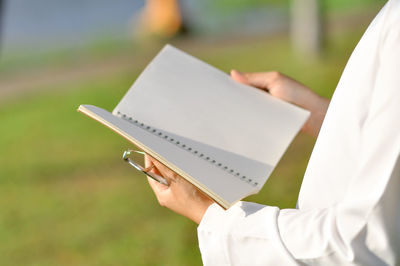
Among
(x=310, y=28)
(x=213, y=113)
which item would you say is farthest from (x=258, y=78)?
(x=310, y=28)

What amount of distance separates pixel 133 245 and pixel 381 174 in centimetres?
303

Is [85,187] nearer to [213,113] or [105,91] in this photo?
[105,91]

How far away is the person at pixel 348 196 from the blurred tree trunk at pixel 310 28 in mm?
6449

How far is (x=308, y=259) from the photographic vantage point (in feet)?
3.93

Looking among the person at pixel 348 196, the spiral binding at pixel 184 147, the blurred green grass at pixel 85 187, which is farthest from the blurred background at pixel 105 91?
the person at pixel 348 196

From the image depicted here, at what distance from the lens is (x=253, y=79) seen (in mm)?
1834

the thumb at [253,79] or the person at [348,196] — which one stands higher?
the thumb at [253,79]

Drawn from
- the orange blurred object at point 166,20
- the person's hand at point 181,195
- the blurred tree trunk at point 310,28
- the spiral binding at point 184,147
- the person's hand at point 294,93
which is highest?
the orange blurred object at point 166,20

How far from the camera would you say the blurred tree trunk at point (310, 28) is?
299 inches

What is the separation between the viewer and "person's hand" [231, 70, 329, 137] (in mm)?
1761

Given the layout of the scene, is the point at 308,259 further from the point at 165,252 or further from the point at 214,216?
the point at 165,252

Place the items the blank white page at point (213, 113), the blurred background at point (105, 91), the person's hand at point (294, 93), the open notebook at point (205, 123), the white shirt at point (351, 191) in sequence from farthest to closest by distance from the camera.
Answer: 1. the blurred background at point (105, 91)
2. the person's hand at point (294, 93)
3. the blank white page at point (213, 113)
4. the open notebook at point (205, 123)
5. the white shirt at point (351, 191)

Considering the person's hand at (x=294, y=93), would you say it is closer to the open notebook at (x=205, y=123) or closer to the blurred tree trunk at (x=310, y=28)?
the open notebook at (x=205, y=123)

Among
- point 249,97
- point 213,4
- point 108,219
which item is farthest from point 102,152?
point 213,4
